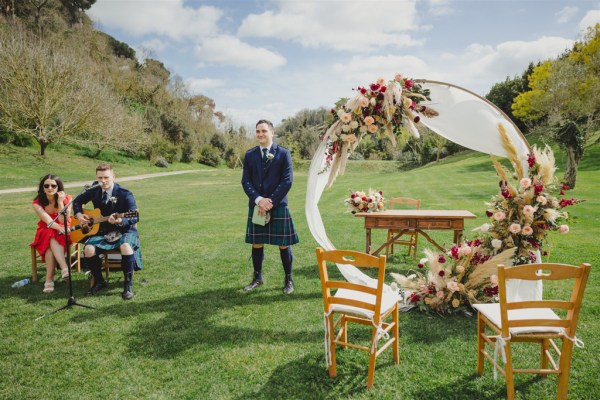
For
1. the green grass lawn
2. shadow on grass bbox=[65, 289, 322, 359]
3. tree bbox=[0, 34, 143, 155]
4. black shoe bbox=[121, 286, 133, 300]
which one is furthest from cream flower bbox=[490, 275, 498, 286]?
tree bbox=[0, 34, 143, 155]

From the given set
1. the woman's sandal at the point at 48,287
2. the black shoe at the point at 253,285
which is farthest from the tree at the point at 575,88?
the woman's sandal at the point at 48,287

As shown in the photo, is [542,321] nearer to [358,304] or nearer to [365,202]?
[358,304]

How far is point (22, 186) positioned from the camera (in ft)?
66.5

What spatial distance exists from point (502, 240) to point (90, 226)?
5.95 m

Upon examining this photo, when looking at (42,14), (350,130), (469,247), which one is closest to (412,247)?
(469,247)

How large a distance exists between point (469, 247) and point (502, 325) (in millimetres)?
2110

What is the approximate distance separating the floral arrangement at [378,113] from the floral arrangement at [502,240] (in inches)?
45.3

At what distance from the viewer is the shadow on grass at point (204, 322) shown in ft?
14.1

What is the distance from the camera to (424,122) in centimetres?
547

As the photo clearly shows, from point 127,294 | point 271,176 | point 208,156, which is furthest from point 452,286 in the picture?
point 208,156

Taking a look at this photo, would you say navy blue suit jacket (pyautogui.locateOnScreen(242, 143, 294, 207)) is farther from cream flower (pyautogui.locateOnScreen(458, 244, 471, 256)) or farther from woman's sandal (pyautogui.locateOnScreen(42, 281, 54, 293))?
woman's sandal (pyautogui.locateOnScreen(42, 281, 54, 293))

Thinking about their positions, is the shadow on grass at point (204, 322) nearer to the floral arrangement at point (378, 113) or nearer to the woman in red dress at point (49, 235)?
the woman in red dress at point (49, 235)

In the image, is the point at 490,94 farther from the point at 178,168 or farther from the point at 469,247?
the point at 469,247

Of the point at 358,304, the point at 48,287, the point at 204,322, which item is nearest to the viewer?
the point at 358,304
